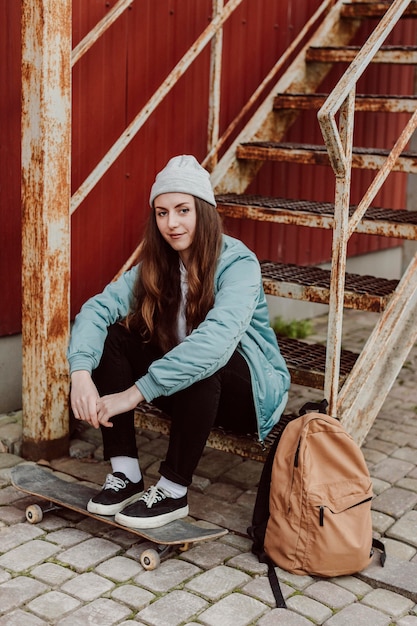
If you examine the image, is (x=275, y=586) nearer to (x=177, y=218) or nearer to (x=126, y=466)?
(x=126, y=466)

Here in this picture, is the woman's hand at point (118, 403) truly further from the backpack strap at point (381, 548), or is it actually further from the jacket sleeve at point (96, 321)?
the backpack strap at point (381, 548)

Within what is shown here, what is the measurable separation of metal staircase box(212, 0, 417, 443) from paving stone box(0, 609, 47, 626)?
140 centimetres

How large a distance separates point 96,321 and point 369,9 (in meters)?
3.10

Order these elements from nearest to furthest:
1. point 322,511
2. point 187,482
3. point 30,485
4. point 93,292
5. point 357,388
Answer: point 322,511, point 187,482, point 30,485, point 357,388, point 93,292


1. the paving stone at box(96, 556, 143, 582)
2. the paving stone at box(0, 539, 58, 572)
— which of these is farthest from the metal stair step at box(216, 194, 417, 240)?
the paving stone at box(0, 539, 58, 572)

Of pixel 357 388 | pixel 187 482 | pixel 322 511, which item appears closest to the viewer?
pixel 322 511

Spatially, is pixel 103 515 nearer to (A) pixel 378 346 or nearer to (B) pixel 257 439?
(B) pixel 257 439

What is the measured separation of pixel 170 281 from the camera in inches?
139

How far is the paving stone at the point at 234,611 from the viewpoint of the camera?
2809 millimetres

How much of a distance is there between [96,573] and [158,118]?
2728 millimetres

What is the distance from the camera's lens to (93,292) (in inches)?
189

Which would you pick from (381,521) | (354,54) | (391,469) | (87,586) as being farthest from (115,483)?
(354,54)

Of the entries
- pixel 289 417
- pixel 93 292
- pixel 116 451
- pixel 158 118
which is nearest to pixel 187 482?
pixel 116 451

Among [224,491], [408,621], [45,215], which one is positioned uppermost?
[45,215]
